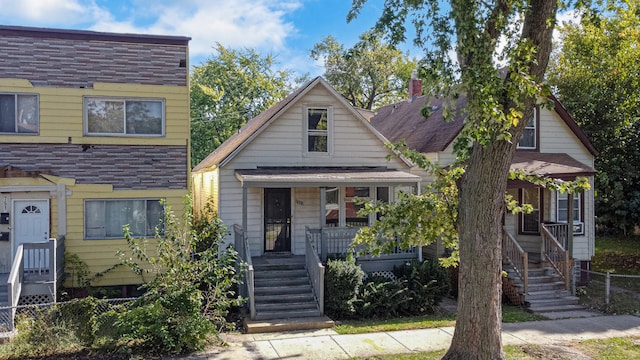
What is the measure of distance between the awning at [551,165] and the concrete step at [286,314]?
760cm

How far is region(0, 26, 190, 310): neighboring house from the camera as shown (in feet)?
44.1

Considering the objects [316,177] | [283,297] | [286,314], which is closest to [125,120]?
[316,177]

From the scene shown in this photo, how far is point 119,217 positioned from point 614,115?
18.0 metres

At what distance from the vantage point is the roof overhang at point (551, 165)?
1587cm

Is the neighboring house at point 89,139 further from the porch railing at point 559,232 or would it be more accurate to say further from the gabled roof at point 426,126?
the porch railing at point 559,232

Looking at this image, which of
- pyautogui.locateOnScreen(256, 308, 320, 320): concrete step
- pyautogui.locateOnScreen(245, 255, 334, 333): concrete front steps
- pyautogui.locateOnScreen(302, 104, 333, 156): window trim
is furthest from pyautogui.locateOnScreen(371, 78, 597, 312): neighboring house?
pyautogui.locateOnScreen(256, 308, 320, 320): concrete step

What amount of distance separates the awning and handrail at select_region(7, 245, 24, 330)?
44.7ft

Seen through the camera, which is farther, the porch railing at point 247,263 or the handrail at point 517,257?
the handrail at point 517,257

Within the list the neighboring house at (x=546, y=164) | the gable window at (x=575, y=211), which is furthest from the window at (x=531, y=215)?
the gable window at (x=575, y=211)

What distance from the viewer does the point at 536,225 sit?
17.3m

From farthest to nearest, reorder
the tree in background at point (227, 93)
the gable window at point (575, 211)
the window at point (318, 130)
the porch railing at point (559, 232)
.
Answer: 1. the tree in background at point (227, 93)
2. the gable window at point (575, 211)
3. the porch railing at point (559, 232)
4. the window at point (318, 130)

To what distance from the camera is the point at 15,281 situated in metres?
11.6

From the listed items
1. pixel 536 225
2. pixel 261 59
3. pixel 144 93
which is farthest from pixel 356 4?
pixel 261 59

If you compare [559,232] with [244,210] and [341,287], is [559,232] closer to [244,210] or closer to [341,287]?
[341,287]
